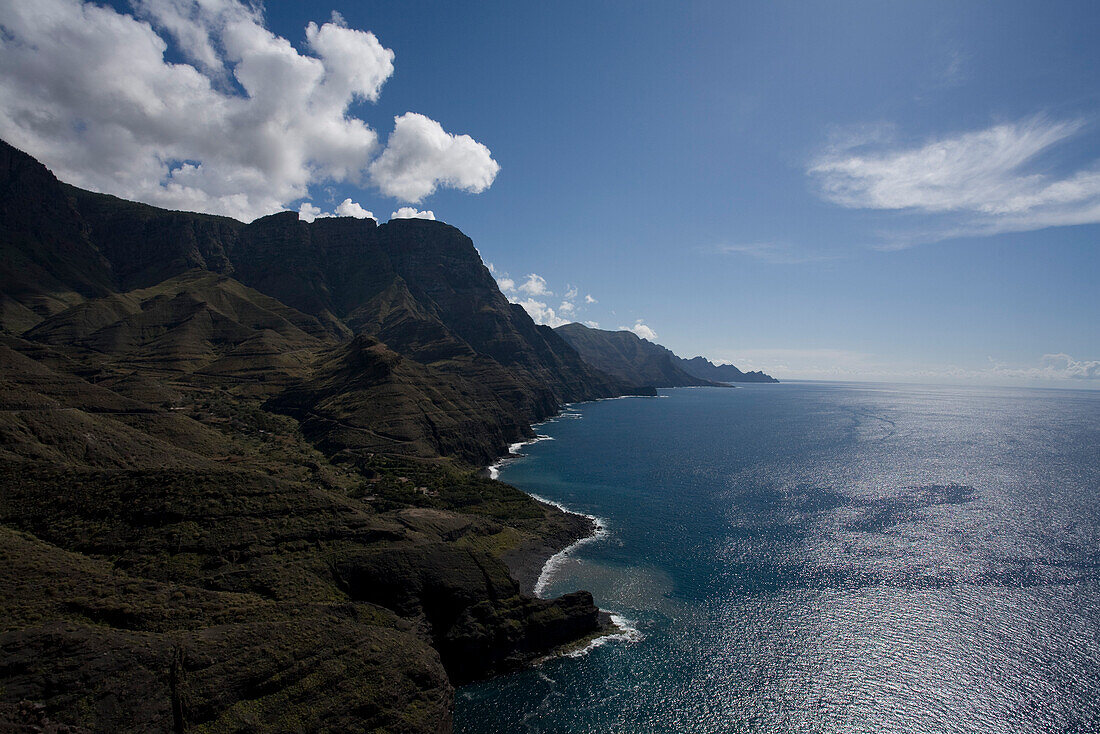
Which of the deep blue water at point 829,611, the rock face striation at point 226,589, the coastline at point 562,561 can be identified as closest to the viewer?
the rock face striation at point 226,589

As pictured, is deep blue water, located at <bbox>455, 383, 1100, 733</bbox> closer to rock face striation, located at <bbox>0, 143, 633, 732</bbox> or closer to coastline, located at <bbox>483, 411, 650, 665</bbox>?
coastline, located at <bbox>483, 411, 650, 665</bbox>

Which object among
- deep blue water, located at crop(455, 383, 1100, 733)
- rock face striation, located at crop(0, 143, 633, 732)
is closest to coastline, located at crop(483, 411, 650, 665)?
rock face striation, located at crop(0, 143, 633, 732)

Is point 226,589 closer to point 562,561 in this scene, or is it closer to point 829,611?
point 562,561

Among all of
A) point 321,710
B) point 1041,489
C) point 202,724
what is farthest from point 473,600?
point 1041,489

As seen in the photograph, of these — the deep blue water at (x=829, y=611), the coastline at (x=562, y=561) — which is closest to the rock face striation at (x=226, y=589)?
the coastline at (x=562, y=561)

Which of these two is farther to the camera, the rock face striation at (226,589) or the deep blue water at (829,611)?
the deep blue water at (829,611)

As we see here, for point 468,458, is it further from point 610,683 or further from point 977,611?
point 977,611

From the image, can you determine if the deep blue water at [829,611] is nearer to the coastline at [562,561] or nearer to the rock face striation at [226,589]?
the coastline at [562,561]

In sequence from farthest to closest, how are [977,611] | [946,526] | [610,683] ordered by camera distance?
[946,526] → [977,611] → [610,683]
